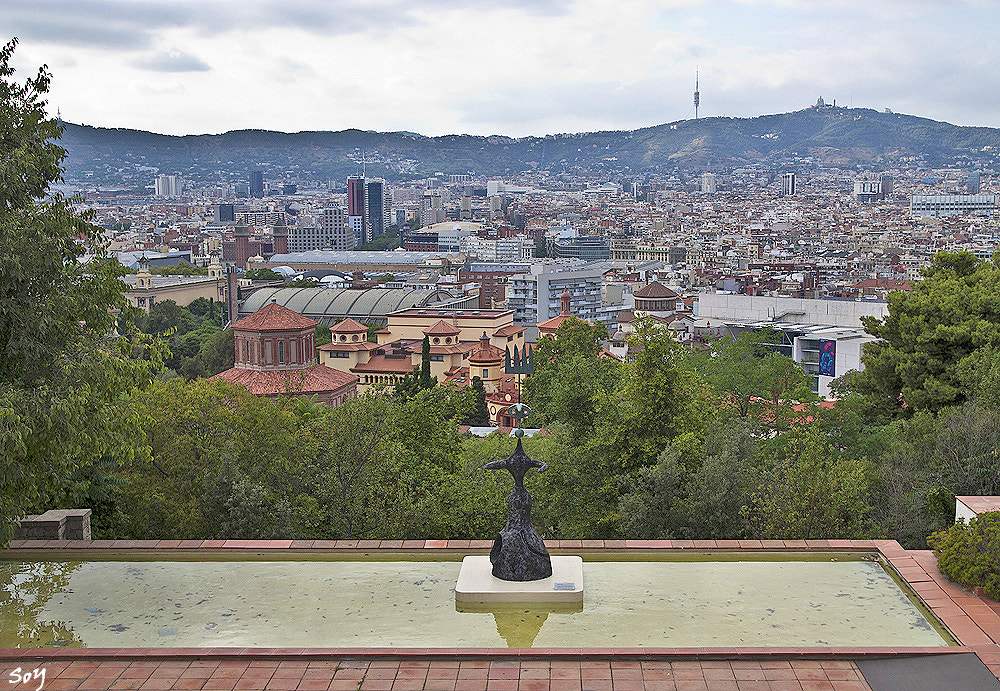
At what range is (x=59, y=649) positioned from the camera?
21.0 feet

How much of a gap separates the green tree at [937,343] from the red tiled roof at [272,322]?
62.3 ft

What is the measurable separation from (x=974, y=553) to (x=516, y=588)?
3349 millimetres

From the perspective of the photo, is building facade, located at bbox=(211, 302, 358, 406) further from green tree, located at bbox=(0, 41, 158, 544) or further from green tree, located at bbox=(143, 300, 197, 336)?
green tree, located at bbox=(143, 300, 197, 336)

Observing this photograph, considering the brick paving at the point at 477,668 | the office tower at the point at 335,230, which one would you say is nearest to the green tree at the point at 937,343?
the brick paving at the point at 477,668

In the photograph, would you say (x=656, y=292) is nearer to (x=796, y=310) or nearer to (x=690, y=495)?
(x=796, y=310)

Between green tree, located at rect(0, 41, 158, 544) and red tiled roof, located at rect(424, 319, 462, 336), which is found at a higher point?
green tree, located at rect(0, 41, 158, 544)

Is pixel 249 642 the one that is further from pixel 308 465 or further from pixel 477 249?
pixel 477 249

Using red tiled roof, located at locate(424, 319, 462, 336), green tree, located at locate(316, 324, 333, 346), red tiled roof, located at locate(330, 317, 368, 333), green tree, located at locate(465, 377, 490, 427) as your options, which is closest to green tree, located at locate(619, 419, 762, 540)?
green tree, located at locate(465, 377, 490, 427)

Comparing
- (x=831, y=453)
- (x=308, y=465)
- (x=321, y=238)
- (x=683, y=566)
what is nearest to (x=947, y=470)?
(x=831, y=453)

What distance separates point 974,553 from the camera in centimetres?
729

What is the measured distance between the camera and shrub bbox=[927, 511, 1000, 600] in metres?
7.11

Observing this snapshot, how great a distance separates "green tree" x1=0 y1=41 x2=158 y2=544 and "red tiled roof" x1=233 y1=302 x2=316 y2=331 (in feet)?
78.2

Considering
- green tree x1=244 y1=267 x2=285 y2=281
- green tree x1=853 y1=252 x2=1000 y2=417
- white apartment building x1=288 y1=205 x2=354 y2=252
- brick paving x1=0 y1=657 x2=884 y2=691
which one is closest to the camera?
brick paving x1=0 y1=657 x2=884 y2=691

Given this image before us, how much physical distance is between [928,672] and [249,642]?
429cm
